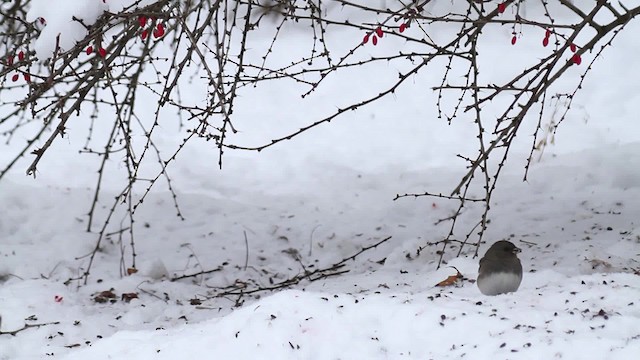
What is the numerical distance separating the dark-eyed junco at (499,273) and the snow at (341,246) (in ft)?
0.23

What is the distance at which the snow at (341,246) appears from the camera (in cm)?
316

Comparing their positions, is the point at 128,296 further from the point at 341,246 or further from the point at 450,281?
the point at 450,281

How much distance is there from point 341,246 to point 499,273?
2.21m

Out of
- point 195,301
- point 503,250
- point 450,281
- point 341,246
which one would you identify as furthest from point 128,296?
point 503,250

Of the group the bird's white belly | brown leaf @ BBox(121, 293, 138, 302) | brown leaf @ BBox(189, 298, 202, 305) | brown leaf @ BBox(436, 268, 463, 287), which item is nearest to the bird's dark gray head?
the bird's white belly

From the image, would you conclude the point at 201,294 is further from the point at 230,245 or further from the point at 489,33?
the point at 489,33

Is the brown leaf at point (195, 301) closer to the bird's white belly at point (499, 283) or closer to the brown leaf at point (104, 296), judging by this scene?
the brown leaf at point (104, 296)

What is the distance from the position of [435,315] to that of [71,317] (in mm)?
2206

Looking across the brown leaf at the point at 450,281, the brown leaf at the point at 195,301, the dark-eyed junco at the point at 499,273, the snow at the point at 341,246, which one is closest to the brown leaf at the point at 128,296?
the snow at the point at 341,246

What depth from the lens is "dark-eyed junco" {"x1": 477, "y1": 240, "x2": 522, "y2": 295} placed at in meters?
3.72

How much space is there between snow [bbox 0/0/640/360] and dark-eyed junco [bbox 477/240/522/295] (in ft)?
0.23

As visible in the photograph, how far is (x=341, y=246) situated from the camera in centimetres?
583

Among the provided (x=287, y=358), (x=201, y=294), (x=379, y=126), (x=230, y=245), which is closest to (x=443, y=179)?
(x=379, y=126)

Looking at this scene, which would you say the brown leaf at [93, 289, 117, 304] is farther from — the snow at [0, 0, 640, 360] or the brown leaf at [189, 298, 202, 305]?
the brown leaf at [189, 298, 202, 305]
